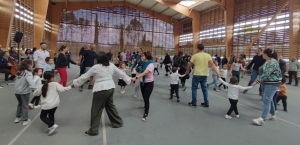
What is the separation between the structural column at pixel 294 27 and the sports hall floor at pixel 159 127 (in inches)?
325

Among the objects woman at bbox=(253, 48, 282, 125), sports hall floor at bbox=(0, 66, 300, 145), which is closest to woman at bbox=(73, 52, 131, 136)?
sports hall floor at bbox=(0, 66, 300, 145)

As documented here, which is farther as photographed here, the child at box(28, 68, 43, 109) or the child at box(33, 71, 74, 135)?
the child at box(28, 68, 43, 109)

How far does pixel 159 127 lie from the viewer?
339 centimetres

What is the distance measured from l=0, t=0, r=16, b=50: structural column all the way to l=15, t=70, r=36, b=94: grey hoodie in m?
8.09

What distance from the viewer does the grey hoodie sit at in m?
3.18

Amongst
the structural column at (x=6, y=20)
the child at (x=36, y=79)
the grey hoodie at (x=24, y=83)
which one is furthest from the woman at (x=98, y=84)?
the structural column at (x=6, y=20)

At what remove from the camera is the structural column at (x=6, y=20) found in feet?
31.4

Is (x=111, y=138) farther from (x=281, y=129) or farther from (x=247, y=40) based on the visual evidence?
(x=247, y=40)

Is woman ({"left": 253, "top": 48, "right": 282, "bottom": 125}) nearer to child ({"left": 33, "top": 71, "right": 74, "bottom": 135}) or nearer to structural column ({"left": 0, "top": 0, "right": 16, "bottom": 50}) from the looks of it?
child ({"left": 33, "top": 71, "right": 74, "bottom": 135})

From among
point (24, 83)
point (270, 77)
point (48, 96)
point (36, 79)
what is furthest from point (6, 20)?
point (270, 77)

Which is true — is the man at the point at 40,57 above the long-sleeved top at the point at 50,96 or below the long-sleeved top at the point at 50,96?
above

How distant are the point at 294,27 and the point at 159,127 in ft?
38.8

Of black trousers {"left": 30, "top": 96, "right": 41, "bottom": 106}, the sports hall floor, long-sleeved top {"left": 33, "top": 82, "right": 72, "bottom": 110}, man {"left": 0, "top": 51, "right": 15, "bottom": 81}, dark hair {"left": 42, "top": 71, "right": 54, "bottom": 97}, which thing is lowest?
the sports hall floor

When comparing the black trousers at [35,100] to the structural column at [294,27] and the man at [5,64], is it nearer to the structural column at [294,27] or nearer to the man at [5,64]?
the man at [5,64]
